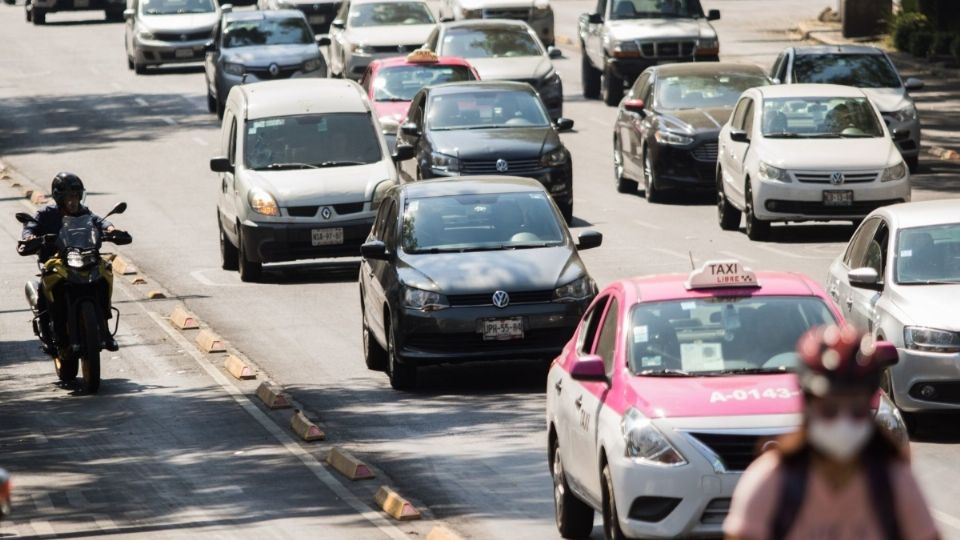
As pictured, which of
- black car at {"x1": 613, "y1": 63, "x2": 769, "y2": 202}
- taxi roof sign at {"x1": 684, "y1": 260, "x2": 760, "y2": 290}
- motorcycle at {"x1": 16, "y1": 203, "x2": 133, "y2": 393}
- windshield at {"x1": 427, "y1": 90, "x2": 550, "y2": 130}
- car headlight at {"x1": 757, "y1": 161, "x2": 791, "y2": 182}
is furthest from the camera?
black car at {"x1": 613, "y1": 63, "x2": 769, "y2": 202}

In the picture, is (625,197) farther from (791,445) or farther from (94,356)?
(791,445)

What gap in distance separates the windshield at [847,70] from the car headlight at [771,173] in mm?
6210

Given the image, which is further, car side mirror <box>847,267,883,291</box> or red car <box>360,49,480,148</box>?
red car <box>360,49,480,148</box>

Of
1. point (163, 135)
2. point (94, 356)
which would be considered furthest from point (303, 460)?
point (163, 135)

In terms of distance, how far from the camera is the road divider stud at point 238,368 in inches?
735

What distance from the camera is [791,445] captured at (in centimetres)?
517

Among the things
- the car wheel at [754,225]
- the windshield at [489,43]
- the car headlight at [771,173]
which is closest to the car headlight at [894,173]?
the car headlight at [771,173]

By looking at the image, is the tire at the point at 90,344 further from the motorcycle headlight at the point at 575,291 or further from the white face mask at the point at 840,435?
the white face mask at the point at 840,435

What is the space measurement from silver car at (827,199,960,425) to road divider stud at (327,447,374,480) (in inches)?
139

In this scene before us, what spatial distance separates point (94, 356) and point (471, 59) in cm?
2015

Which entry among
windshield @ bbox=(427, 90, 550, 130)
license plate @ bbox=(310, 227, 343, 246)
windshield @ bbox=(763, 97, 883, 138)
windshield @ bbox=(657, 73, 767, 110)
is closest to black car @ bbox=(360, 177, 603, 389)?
license plate @ bbox=(310, 227, 343, 246)

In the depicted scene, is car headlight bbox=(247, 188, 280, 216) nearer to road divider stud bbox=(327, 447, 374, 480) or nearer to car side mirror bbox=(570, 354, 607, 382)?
road divider stud bbox=(327, 447, 374, 480)

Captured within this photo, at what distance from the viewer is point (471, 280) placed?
1759 centimetres

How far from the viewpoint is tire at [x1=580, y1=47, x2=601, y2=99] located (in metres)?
43.4
